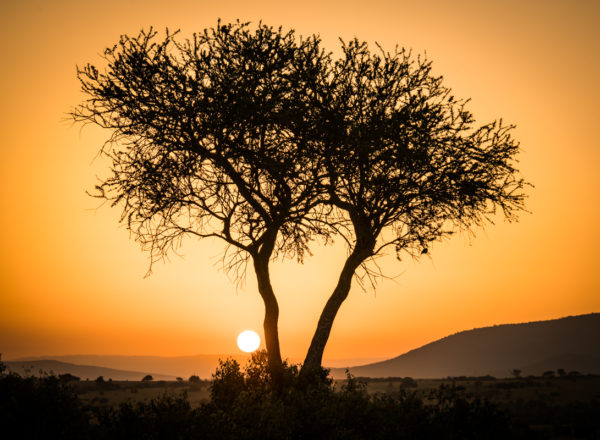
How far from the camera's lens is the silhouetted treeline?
42.2ft

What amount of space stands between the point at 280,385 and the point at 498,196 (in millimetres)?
10369

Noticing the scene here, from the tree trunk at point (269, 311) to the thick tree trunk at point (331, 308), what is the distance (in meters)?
1.06

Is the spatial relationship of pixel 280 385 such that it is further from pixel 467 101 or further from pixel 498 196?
pixel 467 101

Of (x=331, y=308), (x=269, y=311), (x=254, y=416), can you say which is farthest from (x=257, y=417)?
(x=331, y=308)

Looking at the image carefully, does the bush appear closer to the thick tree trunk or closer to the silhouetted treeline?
the silhouetted treeline

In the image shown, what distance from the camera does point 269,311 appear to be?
1939cm

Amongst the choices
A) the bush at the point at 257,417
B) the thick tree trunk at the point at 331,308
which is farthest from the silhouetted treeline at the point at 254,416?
the thick tree trunk at the point at 331,308

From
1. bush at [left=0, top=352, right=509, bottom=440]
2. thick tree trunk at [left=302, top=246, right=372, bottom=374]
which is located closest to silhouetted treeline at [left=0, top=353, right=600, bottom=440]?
bush at [left=0, top=352, right=509, bottom=440]

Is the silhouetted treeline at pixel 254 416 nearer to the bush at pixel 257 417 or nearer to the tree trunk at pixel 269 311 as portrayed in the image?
the bush at pixel 257 417

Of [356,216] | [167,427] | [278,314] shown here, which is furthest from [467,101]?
[167,427]

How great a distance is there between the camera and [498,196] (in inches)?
827

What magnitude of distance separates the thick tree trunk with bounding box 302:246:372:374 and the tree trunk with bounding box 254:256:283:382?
1064 mm

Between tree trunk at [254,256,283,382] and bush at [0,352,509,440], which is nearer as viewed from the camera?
bush at [0,352,509,440]

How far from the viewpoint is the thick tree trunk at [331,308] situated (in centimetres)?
1892
